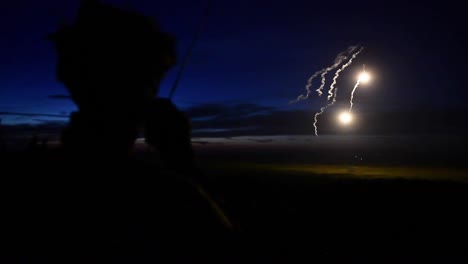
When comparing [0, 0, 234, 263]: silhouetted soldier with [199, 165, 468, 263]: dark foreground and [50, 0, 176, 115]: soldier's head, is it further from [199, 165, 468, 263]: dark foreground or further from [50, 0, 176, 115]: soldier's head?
[199, 165, 468, 263]: dark foreground

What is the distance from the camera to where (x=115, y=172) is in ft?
31.4

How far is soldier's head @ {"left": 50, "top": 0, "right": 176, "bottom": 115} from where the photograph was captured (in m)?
12.2

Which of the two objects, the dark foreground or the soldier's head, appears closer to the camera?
the dark foreground

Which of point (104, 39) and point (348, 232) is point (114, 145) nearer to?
point (104, 39)

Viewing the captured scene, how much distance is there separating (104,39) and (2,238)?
296 inches

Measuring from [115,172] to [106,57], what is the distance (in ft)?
16.2

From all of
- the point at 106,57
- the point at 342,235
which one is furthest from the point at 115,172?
the point at 342,235

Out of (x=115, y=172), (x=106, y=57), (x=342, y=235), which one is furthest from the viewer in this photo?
(x=342, y=235)

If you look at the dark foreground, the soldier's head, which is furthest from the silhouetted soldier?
the dark foreground

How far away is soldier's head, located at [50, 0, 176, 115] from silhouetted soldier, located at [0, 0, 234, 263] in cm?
4

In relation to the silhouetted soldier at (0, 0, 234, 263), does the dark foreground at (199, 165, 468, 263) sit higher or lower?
lower

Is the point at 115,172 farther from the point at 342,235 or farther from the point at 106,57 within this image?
the point at 342,235

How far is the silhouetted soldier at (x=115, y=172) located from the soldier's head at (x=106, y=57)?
0.12 ft

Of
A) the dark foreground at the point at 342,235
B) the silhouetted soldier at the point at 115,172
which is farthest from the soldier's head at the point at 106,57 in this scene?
the dark foreground at the point at 342,235
